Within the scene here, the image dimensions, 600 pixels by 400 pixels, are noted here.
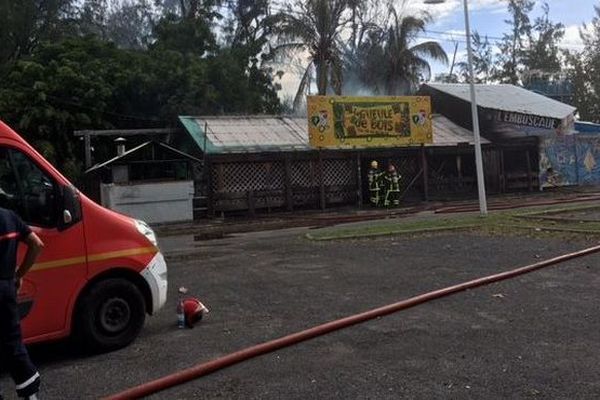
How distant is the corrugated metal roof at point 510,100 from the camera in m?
28.7

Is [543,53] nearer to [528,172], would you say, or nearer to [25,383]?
[528,172]

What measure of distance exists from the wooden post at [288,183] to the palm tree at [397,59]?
17.8 meters

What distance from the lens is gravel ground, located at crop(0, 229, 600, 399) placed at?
16.7 feet

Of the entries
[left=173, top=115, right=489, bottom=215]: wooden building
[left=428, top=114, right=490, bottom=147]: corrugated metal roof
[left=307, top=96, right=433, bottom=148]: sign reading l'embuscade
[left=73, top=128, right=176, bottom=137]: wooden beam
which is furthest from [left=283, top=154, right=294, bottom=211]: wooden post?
[left=428, top=114, right=490, bottom=147]: corrugated metal roof

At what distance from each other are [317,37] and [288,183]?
1285 cm

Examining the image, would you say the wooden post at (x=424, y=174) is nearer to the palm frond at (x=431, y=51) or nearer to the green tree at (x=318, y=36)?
the green tree at (x=318, y=36)

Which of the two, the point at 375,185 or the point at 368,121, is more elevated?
the point at 368,121

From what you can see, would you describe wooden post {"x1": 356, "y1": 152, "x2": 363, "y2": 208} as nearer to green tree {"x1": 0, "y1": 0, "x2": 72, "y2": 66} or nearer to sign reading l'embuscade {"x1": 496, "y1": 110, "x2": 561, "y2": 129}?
sign reading l'embuscade {"x1": 496, "y1": 110, "x2": 561, "y2": 129}

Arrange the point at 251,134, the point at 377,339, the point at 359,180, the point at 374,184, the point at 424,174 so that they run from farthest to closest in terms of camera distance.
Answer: the point at 424,174
the point at 359,180
the point at 374,184
the point at 251,134
the point at 377,339

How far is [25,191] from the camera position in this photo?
585cm

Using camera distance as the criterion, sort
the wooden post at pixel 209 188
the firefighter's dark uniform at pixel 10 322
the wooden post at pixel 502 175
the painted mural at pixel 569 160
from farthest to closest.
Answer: the painted mural at pixel 569 160, the wooden post at pixel 502 175, the wooden post at pixel 209 188, the firefighter's dark uniform at pixel 10 322

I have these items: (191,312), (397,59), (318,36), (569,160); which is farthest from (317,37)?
(191,312)

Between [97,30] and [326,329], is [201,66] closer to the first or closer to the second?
[97,30]

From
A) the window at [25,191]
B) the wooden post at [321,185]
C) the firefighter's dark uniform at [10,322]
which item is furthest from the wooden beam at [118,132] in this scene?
the firefighter's dark uniform at [10,322]
